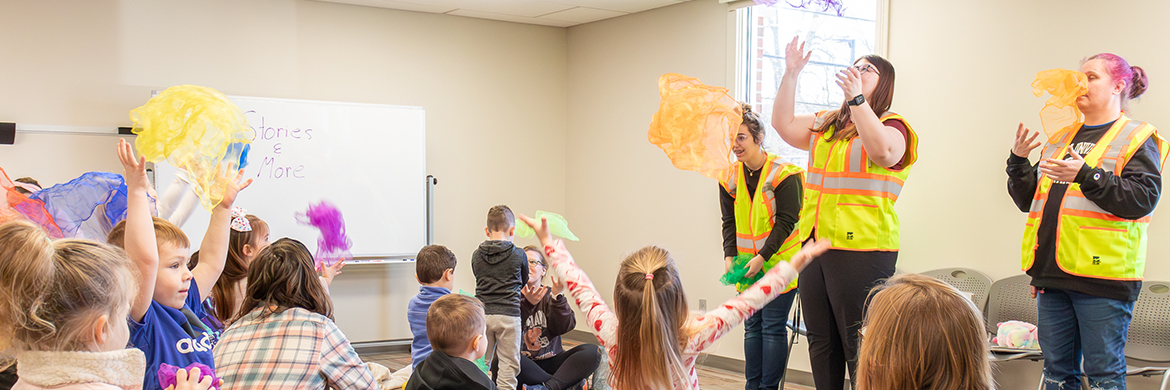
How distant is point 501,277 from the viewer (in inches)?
146

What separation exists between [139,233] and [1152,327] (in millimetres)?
3626

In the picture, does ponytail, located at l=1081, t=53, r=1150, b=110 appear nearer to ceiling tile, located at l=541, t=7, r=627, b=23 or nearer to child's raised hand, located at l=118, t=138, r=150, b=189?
child's raised hand, located at l=118, t=138, r=150, b=189

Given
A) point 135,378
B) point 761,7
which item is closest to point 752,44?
point 761,7

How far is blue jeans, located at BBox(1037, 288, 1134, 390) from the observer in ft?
8.02

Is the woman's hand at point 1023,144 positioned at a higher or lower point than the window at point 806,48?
lower

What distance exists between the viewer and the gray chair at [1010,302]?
3670mm

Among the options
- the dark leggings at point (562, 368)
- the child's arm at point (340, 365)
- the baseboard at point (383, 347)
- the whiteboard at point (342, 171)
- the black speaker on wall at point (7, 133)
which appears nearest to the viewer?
the child's arm at point (340, 365)

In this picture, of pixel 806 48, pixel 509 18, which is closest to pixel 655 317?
pixel 806 48

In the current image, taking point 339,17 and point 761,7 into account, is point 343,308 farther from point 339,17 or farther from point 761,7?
point 761,7

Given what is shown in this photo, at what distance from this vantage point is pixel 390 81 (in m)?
5.81

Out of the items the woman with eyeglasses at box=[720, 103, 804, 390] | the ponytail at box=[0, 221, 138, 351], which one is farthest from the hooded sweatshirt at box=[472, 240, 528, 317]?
the ponytail at box=[0, 221, 138, 351]

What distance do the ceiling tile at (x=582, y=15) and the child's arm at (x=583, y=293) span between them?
13.0 feet

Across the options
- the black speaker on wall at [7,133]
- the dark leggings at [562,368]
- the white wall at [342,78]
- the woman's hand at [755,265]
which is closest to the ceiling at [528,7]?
the white wall at [342,78]

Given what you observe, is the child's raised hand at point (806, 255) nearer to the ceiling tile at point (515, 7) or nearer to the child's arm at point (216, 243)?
the child's arm at point (216, 243)
